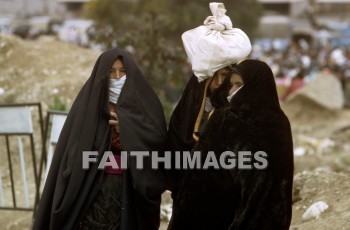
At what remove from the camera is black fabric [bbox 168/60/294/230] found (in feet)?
12.0

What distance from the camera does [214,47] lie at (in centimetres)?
391

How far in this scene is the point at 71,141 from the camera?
4.03m

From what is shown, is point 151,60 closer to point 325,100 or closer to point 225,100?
point 225,100

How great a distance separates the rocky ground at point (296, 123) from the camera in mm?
5584

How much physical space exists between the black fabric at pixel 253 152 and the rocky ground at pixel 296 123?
1.27 metres

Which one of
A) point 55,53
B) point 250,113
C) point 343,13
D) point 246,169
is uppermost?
point 250,113

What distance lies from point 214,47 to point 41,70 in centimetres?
660

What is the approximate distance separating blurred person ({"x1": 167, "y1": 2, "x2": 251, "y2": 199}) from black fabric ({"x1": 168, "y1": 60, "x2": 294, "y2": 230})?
0.21 m

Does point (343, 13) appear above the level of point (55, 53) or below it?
below

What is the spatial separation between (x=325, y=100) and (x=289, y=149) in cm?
1253

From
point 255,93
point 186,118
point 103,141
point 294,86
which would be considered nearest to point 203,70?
point 186,118

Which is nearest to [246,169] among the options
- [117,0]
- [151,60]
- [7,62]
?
[151,60]

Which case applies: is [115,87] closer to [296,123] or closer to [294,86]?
[296,123]

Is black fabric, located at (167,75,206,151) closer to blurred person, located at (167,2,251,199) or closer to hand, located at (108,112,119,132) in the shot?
blurred person, located at (167,2,251,199)
